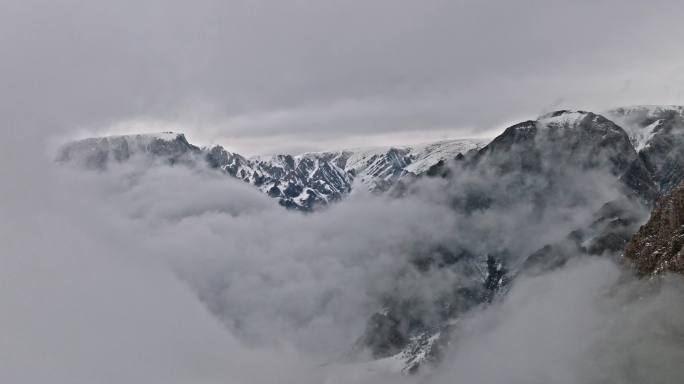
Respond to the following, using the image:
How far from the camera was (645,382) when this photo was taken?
651ft

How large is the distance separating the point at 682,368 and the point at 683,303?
2188 centimetres

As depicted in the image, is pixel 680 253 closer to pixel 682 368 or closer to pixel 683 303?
pixel 683 303

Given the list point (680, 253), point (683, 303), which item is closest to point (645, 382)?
point (683, 303)

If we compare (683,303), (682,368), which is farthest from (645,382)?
(683,303)

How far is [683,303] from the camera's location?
655 feet

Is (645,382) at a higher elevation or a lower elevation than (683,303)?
lower

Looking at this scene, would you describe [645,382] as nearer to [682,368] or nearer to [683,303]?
[682,368]

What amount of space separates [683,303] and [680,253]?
1702 centimetres

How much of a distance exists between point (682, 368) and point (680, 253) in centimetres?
3527

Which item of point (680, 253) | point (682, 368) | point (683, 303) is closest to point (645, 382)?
point (682, 368)

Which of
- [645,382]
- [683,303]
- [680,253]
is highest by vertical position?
[680,253]

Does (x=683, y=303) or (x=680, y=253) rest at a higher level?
(x=680, y=253)

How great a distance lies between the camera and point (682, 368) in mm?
188750

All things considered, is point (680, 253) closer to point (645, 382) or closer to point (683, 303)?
point (683, 303)
